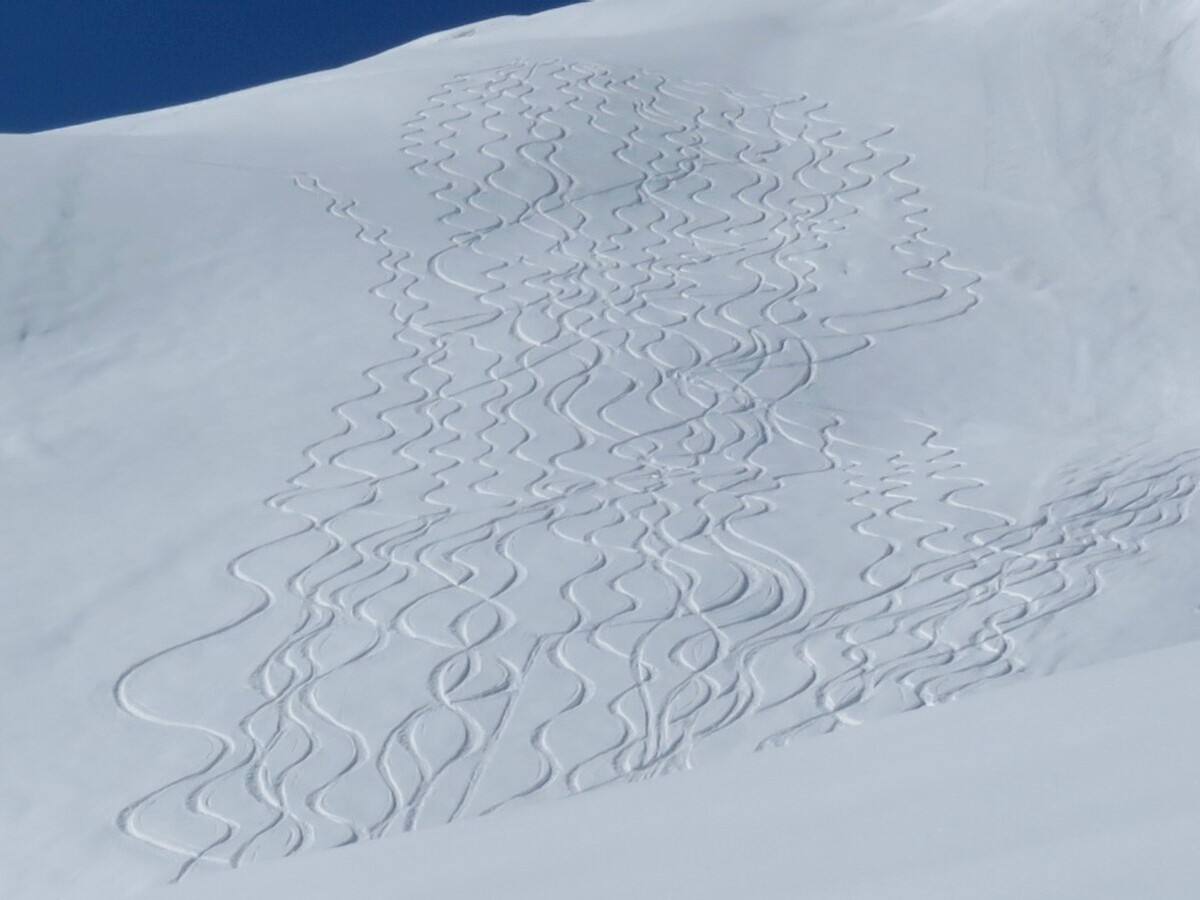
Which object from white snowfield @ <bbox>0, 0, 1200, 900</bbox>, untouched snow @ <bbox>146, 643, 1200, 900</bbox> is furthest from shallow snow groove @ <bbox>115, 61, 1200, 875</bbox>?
untouched snow @ <bbox>146, 643, 1200, 900</bbox>

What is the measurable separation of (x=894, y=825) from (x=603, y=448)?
2.52 metres

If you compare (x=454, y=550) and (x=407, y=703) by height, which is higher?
(x=454, y=550)

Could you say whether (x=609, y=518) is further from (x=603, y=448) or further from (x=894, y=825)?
(x=894, y=825)

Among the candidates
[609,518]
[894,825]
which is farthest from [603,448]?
[894,825]

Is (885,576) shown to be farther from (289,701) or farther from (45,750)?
(45,750)

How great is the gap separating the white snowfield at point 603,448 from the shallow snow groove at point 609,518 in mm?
14

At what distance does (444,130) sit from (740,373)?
228 centimetres

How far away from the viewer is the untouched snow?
4.53 feet

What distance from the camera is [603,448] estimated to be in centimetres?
403

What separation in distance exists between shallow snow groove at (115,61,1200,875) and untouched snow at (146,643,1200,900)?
24.8 inches

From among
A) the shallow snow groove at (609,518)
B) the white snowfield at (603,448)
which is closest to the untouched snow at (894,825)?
the white snowfield at (603,448)

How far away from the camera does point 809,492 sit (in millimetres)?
3807

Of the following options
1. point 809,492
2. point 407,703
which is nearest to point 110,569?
point 407,703

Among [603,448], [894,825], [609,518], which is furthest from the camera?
[603,448]
